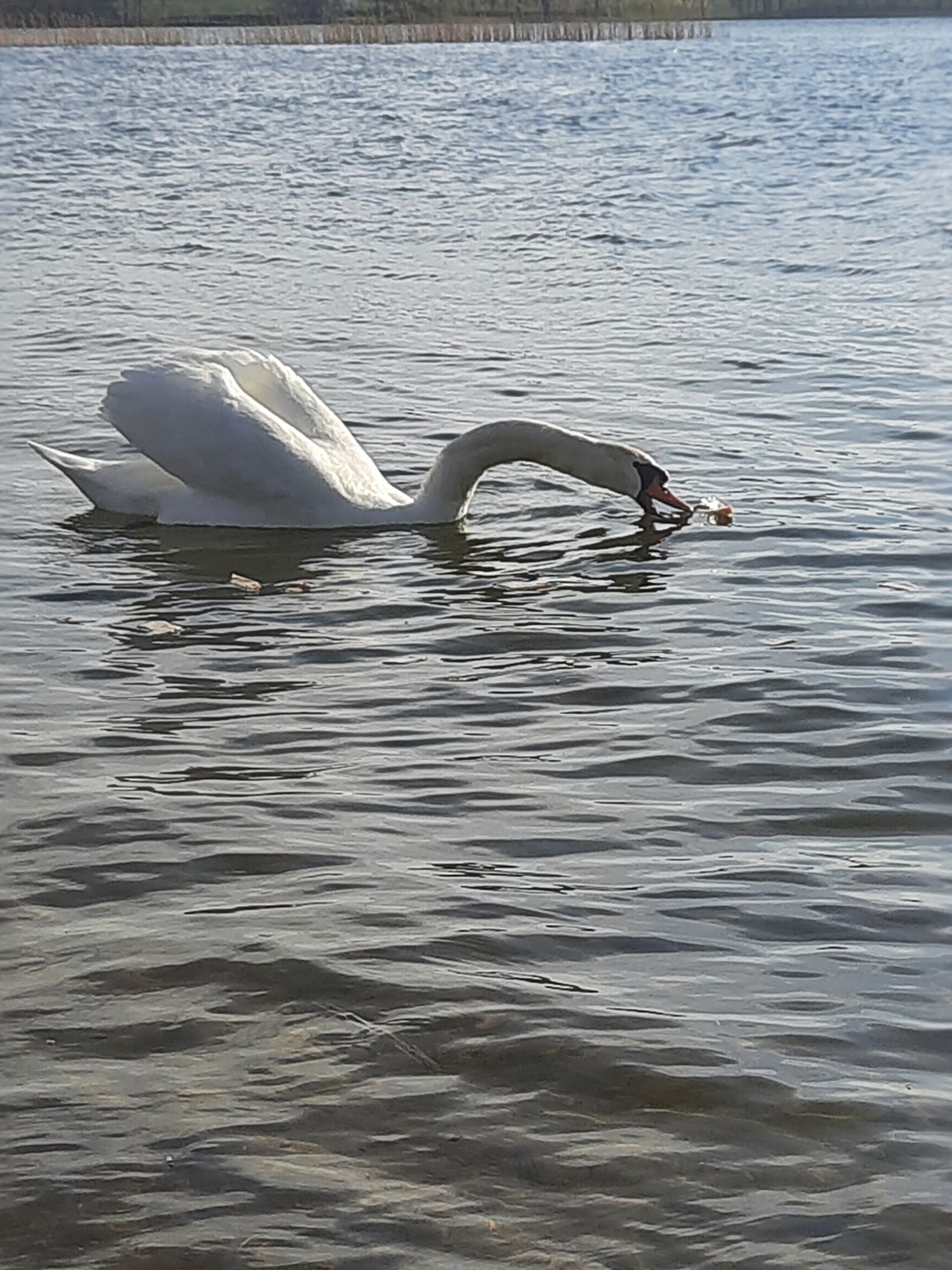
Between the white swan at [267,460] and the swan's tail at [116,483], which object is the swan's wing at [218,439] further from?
the swan's tail at [116,483]

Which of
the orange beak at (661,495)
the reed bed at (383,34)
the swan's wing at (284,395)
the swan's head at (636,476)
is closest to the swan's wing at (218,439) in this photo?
the swan's wing at (284,395)

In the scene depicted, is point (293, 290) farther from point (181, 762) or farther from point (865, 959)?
point (865, 959)

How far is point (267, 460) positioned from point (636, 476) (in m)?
1.56

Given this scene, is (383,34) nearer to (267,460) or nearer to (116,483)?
(116,483)

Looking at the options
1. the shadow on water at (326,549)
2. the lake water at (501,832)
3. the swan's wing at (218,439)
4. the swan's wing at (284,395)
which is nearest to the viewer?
the lake water at (501,832)

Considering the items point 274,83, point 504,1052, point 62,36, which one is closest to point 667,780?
point 504,1052

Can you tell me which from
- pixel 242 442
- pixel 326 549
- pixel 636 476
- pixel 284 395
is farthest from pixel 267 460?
pixel 636 476

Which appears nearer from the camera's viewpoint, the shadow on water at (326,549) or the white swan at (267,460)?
the shadow on water at (326,549)

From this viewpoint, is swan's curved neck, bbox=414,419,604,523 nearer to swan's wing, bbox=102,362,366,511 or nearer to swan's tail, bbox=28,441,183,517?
swan's wing, bbox=102,362,366,511

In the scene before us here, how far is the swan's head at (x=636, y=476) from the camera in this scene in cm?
835

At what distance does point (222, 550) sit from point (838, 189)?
15.7 metres

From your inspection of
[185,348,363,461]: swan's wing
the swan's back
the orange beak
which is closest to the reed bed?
[185,348,363,461]: swan's wing

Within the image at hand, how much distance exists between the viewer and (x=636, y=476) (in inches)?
329

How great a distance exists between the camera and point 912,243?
17.4 metres
